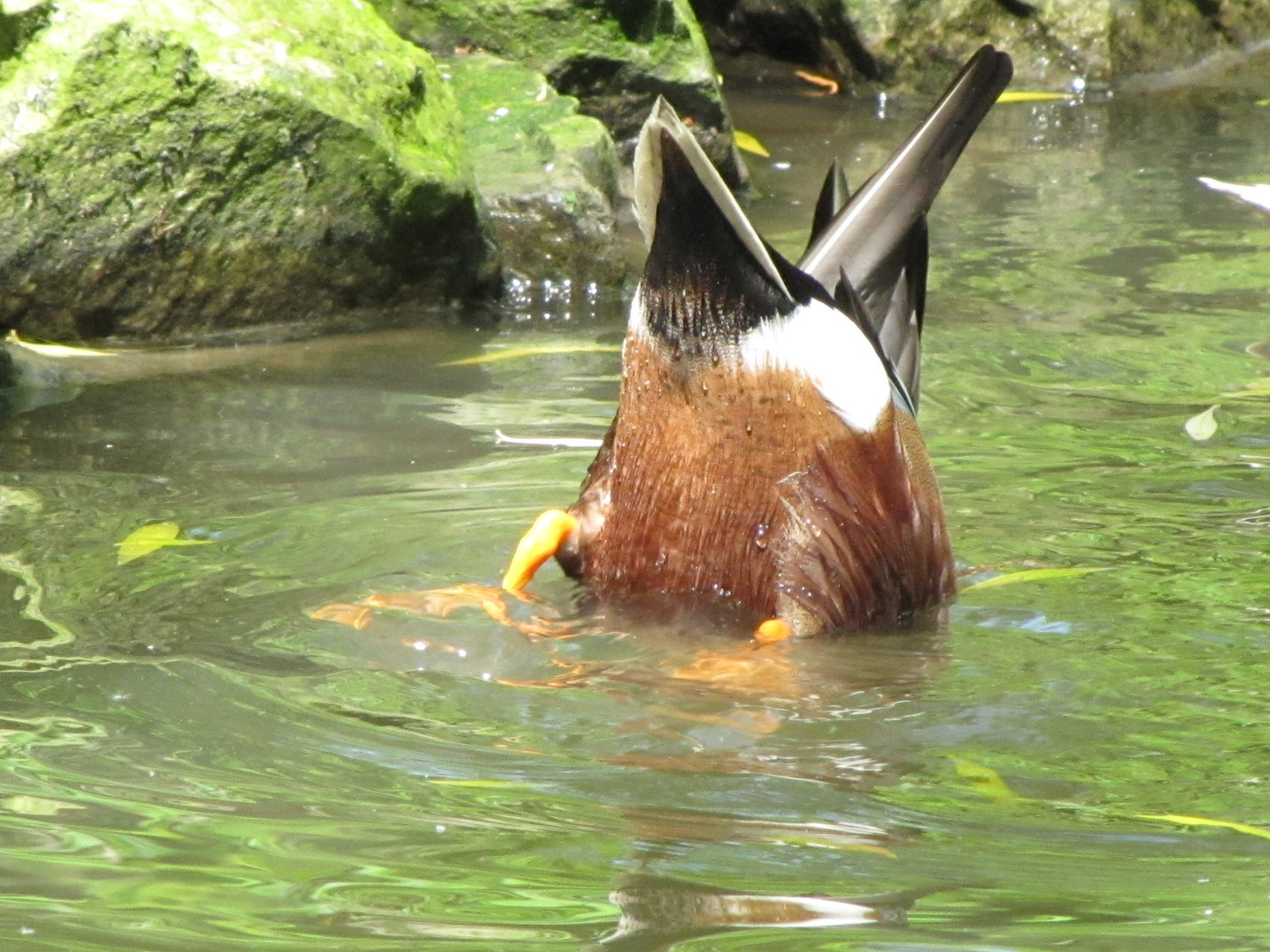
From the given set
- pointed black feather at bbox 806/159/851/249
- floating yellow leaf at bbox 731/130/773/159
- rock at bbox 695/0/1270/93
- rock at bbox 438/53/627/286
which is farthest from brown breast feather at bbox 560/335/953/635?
rock at bbox 695/0/1270/93

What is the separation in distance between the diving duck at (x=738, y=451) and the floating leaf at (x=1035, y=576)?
12.2 inches

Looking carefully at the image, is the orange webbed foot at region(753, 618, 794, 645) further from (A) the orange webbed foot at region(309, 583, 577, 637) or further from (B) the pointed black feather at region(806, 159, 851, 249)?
(B) the pointed black feather at region(806, 159, 851, 249)

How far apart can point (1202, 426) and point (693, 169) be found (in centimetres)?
223

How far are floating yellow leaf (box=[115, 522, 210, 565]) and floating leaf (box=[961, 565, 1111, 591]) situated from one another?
167cm

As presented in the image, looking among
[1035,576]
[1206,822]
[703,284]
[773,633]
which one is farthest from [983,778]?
[1035,576]

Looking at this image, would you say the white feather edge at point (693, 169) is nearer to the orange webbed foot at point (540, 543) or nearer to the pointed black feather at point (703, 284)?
the pointed black feather at point (703, 284)

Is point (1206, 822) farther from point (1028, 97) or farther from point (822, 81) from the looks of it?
point (822, 81)

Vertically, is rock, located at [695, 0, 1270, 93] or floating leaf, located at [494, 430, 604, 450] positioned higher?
rock, located at [695, 0, 1270, 93]

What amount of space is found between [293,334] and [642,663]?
106 inches

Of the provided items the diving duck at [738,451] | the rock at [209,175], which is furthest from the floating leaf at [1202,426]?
the rock at [209,175]

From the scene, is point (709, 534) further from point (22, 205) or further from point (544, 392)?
point (22, 205)

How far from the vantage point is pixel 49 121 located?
16.9 feet

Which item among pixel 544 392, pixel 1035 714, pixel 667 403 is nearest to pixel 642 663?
pixel 667 403

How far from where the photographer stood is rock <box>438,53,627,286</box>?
20.7 feet
